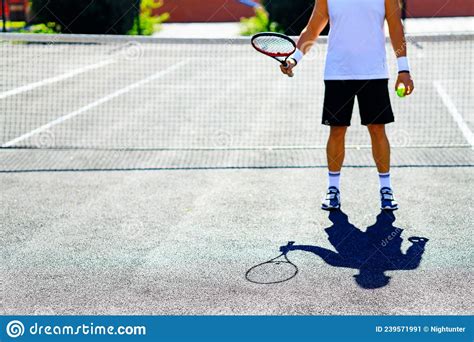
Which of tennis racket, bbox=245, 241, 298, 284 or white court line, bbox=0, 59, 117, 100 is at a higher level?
tennis racket, bbox=245, 241, 298, 284

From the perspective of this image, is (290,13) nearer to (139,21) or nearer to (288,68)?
(139,21)

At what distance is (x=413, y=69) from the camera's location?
1870 centimetres

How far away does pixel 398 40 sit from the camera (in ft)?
22.8

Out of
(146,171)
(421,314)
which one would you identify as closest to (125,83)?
(146,171)

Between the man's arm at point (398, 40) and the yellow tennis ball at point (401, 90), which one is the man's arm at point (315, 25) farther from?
the yellow tennis ball at point (401, 90)

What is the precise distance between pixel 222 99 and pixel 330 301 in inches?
392

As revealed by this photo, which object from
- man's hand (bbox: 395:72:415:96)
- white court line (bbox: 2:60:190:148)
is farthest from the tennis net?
man's hand (bbox: 395:72:415:96)

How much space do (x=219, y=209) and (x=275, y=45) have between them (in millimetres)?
1485

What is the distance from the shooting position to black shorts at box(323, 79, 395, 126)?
22.7 ft

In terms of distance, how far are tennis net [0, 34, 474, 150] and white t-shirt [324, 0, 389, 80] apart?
2561mm

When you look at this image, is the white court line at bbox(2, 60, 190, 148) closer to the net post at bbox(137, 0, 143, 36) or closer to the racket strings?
the racket strings

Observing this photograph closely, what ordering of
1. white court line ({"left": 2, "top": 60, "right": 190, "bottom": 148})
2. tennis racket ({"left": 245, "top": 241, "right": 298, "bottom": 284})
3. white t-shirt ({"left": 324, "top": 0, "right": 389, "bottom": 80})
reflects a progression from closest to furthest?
tennis racket ({"left": 245, "top": 241, "right": 298, "bottom": 284}) → white t-shirt ({"left": 324, "top": 0, "right": 389, "bottom": 80}) → white court line ({"left": 2, "top": 60, "right": 190, "bottom": 148})

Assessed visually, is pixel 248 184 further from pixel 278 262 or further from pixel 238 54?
pixel 238 54

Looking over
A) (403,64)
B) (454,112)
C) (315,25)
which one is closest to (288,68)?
(315,25)
